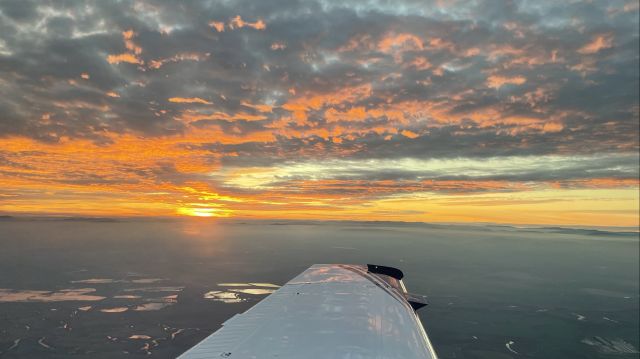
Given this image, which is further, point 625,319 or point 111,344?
point 625,319

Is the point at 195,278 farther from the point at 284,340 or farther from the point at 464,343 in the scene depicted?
the point at 284,340

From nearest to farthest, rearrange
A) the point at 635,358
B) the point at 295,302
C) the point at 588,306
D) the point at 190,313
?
the point at 295,302 → the point at 635,358 → the point at 190,313 → the point at 588,306

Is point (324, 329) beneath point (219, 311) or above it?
above

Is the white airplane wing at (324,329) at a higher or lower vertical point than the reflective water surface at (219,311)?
higher

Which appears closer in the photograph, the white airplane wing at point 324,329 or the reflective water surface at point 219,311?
the white airplane wing at point 324,329

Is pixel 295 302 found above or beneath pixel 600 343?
above

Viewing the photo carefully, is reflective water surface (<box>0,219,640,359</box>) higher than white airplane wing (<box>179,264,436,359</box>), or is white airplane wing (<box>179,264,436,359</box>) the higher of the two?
white airplane wing (<box>179,264,436,359</box>)

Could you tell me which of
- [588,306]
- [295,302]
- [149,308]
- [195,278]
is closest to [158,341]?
[149,308]

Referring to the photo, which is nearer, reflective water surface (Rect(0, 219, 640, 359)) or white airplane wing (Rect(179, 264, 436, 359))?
white airplane wing (Rect(179, 264, 436, 359))
